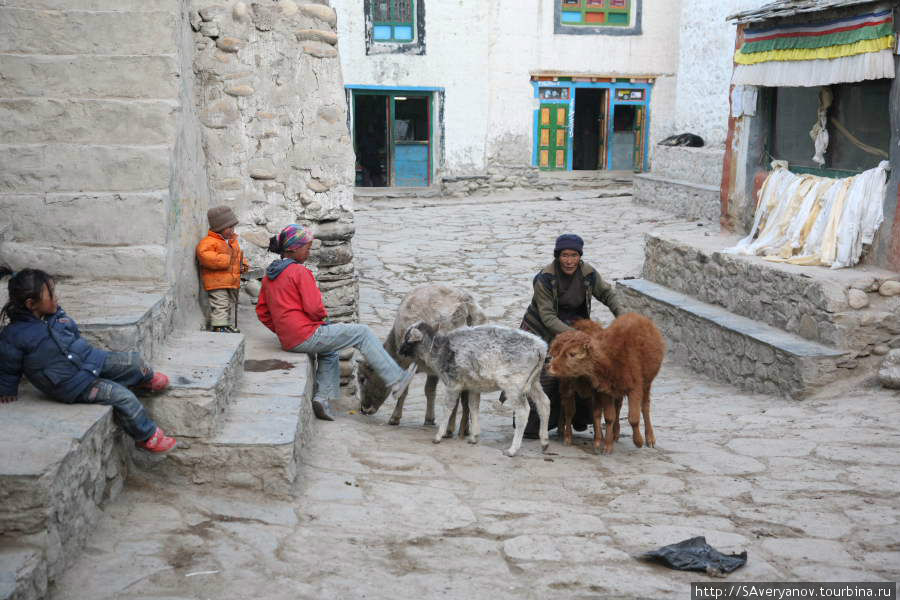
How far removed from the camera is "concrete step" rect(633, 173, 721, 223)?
16.3 metres

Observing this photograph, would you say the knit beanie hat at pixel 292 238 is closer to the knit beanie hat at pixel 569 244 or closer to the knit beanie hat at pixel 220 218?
the knit beanie hat at pixel 220 218

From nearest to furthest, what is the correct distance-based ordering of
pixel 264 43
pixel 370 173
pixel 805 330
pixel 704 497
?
pixel 704 497 → pixel 264 43 → pixel 805 330 → pixel 370 173

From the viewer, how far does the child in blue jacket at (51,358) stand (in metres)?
3.86

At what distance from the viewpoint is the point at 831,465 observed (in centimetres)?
538

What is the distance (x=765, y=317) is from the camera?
8500 mm

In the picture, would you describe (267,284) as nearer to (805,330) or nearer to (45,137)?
(45,137)

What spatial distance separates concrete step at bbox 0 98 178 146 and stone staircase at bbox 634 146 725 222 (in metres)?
12.1

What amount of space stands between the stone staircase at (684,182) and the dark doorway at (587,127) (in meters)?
4.50

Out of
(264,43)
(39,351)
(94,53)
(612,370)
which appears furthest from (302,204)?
(39,351)

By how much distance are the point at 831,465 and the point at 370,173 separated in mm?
17576

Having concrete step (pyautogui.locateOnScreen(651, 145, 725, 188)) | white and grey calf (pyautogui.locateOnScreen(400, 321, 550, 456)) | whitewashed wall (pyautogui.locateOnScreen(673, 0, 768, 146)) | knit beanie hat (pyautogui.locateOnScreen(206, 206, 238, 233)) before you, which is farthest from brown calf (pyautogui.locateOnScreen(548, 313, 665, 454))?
whitewashed wall (pyautogui.locateOnScreen(673, 0, 768, 146))

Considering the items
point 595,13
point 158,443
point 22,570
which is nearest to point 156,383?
point 158,443

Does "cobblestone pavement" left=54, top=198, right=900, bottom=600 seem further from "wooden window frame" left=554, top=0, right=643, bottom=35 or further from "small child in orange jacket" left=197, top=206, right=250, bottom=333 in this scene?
"wooden window frame" left=554, top=0, right=643, bottom=35

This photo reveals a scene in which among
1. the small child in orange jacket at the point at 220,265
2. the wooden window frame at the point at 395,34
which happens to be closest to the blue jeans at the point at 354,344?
the small child in orange jacket at the point at 220,265
